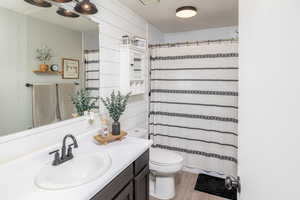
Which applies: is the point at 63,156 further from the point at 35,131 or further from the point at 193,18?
the point at 193,18

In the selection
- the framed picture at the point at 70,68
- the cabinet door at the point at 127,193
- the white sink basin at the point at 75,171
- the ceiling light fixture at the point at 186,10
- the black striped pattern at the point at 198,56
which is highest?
the ceiling light fixture at the point at 186,10

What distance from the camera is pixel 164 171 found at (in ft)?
6.21

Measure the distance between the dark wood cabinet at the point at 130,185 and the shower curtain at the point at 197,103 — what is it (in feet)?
4.15

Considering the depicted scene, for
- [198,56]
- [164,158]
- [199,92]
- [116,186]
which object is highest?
[198,56]

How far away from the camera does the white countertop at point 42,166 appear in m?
0.80

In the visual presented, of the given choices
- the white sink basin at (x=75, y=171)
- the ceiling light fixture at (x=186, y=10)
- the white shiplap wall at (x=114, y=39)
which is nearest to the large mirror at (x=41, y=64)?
the white shiplap wall at (x=114, y=39)

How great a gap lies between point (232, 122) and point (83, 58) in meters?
2.02

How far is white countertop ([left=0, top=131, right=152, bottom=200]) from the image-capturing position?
0.80 m

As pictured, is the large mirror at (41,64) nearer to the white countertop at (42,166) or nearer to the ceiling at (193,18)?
the white countertop at (42,166)


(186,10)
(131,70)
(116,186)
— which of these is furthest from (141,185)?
(186,10)

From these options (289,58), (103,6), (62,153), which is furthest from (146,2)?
(289,58)

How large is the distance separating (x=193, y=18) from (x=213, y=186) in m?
2.45

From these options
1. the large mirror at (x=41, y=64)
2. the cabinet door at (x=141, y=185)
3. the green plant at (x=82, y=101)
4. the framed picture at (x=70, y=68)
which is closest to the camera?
the large mirror at (x=41, y=64)

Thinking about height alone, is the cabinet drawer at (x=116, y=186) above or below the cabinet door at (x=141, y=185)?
above
